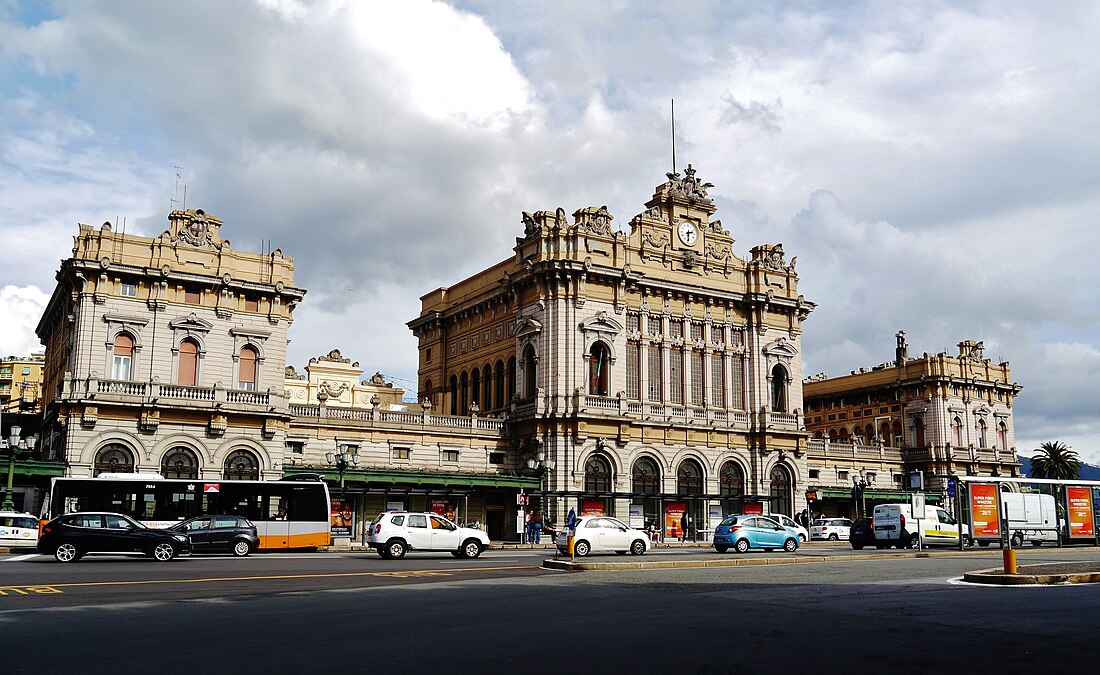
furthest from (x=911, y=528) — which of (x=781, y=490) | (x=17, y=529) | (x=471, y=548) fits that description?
(x=17, y=529)

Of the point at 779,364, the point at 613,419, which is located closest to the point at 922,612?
the point at 613,419

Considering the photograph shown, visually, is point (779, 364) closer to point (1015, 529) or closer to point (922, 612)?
point (1015, 529)

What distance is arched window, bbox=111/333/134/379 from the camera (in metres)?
50.5

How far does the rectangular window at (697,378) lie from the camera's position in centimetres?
6469

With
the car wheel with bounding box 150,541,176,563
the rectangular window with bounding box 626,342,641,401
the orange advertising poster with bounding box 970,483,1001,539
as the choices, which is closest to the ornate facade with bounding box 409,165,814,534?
the rectangular window with bounding box 626,342,641,401

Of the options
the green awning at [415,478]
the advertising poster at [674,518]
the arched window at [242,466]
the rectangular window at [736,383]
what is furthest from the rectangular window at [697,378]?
the arched window at [242,466]

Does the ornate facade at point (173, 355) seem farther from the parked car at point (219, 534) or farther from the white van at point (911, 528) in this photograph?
the white van at point (911, 528)

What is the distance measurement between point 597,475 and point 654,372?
7.75m

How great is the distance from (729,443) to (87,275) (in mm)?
38115

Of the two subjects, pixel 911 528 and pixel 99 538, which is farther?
pixel 911 528

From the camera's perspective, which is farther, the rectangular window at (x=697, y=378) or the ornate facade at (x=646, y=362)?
the rectangular window at (x=697, y=378)

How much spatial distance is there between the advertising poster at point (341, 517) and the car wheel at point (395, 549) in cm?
1965

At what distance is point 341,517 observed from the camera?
178ft

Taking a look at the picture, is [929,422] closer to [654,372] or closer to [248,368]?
[654,372]
